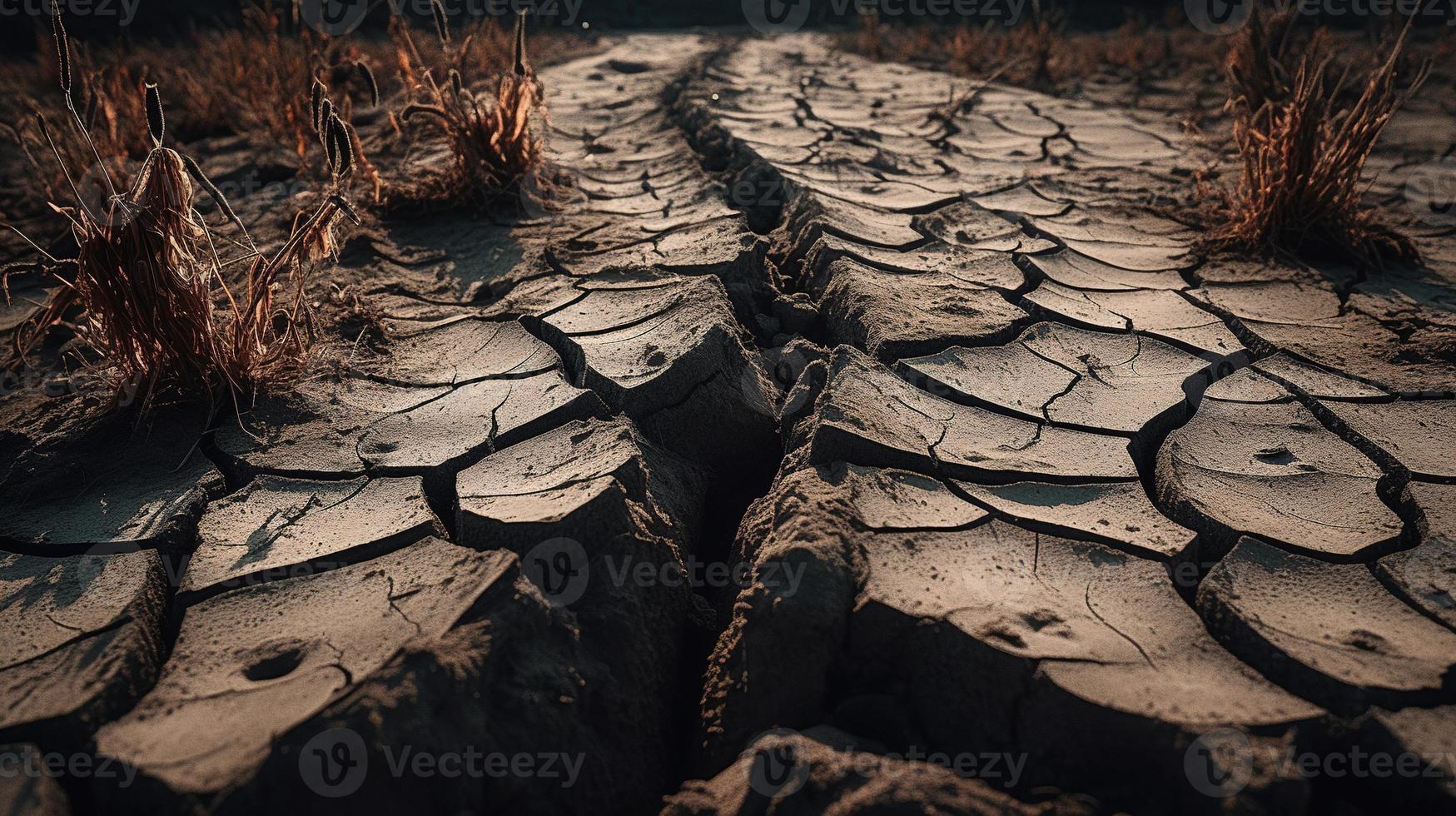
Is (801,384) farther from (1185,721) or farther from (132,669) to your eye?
(132,669)

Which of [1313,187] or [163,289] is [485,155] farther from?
[1313,187]

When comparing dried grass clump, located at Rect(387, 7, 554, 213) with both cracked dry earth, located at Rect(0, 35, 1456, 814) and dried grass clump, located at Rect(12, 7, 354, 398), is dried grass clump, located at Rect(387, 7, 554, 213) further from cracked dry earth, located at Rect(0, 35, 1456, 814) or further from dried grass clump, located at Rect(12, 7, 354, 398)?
dried grass clump, located at Rect(12, 7, 354, 398)

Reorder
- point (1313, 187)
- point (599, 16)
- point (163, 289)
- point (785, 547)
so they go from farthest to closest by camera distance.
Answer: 1. point (599, 16)
2. point (1313, 187)
3. point (163, 289)
4. point (785, 547)

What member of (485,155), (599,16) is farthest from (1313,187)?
(599,16)

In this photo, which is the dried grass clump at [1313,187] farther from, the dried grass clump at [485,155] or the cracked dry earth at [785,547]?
the dried grass clump at [485,155]

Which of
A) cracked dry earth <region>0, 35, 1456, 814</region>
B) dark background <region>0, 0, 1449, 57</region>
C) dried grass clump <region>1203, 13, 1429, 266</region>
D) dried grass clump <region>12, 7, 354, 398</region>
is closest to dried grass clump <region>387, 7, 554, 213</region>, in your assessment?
cracked dry earth <region>0, 35, 1456, 814</region>
